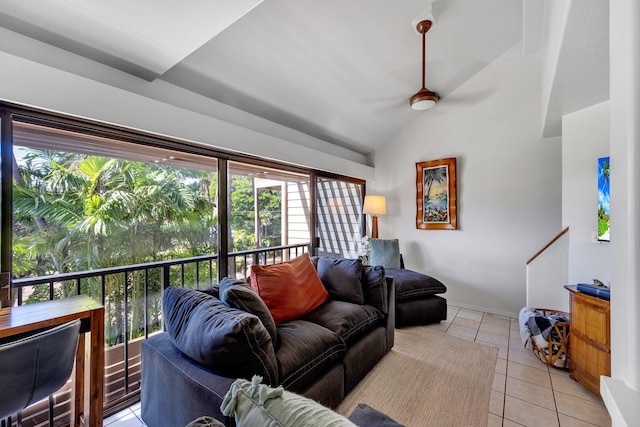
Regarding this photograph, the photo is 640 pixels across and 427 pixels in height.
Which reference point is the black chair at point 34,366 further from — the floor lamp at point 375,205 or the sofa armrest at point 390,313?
the floor lamp at point 375,205

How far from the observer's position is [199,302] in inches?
58.4

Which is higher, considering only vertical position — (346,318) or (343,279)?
(343,279)

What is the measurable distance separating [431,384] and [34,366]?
2.36 meters

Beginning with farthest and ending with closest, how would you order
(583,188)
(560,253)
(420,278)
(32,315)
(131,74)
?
(420,278), (560,253), (583,188), (131,74), (32,315)

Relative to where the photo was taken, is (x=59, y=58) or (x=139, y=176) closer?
(x=59, y=58)

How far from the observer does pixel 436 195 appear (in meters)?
3.92

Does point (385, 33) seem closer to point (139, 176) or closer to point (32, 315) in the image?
point (139, 176)

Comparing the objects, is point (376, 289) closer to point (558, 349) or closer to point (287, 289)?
point (287, 289)

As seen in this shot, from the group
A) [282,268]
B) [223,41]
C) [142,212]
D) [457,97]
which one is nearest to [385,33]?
[223,41]

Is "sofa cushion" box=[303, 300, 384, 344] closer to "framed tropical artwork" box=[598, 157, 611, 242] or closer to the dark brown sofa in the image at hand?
the dark brown sofa

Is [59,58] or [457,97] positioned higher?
[457,97]

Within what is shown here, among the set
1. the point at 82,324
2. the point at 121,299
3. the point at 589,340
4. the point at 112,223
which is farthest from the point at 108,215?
the point at 589,340

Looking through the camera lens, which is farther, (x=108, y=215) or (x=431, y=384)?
(x=431, y=384)

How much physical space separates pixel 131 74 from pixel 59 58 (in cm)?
36
